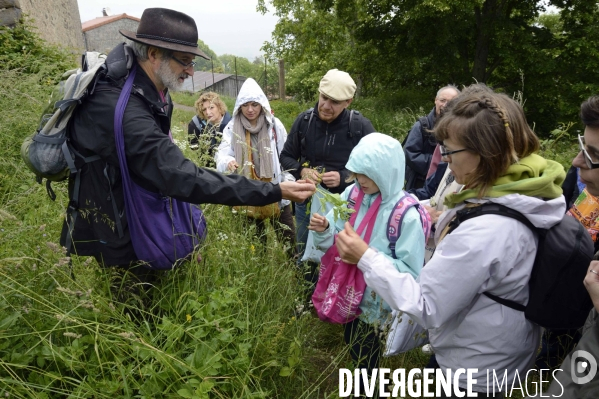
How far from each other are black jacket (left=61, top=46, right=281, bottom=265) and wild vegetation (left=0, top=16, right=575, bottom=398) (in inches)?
7.6

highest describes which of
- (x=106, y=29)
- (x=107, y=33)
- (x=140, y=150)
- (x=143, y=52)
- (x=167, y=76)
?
(x=106, y=29)

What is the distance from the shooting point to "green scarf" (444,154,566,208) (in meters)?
1.61

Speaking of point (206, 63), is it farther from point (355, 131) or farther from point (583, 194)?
point (583, 194)

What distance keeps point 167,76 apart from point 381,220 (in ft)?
4.62

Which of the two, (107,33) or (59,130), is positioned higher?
(107,33)

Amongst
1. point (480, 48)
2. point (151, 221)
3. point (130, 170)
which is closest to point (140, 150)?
point (130, 170)

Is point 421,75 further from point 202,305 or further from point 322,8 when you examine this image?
point 202,305

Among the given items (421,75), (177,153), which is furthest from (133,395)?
Result: (421,75)

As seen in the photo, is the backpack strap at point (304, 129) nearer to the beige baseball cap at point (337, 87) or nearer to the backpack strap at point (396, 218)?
the beige baseball cap at point (337, 87)

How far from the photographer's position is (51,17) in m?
11.4

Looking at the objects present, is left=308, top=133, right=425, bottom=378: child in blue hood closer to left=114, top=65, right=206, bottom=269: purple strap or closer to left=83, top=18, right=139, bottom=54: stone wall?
left=114, top=65, right=206, bottom=269: purple strap

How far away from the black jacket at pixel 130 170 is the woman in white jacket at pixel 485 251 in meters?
0.87

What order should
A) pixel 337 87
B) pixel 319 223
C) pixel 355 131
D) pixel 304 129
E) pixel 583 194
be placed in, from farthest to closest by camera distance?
pixel 304 129 → pixel 355 131 → pixel 337 87 → pixel 583 194 → pixel 319 223

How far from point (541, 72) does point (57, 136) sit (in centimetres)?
1372
